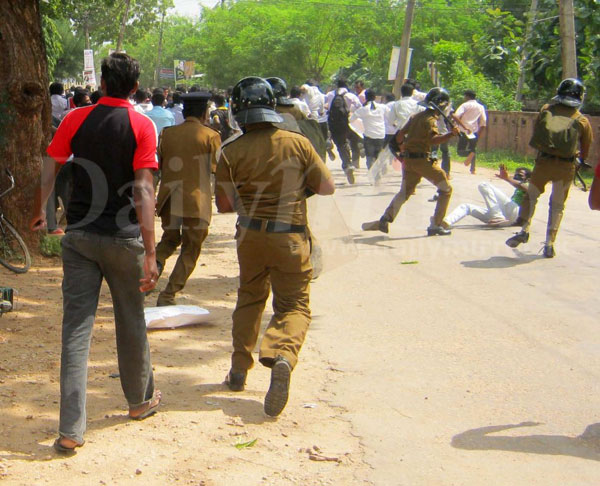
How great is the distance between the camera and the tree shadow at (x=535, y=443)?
15.4 ft

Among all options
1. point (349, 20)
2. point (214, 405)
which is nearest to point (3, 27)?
point (214, 405)

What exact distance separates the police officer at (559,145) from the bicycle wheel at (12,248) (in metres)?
5.27

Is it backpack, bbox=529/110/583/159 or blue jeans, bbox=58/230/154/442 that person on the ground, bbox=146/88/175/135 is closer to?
backpack, bbox=529/110/583/159

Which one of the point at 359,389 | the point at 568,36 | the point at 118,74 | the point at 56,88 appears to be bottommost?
the point at 359,389

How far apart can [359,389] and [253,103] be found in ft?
6.20

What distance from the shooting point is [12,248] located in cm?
948

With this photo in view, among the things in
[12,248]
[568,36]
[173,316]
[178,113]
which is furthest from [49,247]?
[568,36]

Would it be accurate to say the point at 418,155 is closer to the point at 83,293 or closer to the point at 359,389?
the point at 359,389

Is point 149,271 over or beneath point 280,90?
beneath

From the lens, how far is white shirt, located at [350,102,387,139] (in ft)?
59.4

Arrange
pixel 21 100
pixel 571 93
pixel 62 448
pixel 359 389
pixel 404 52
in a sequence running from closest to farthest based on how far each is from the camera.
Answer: pixel 62 448, pixel 359 389, pixel 21 100, pixel 571 93, pixel 404 52

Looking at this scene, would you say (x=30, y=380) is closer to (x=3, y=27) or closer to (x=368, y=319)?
(x=368, y=319)

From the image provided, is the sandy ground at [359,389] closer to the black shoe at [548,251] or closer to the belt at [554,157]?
the black shoe at [548,251]

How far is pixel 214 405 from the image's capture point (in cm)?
536
